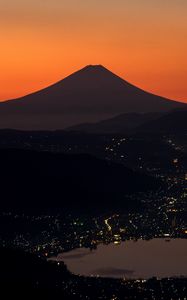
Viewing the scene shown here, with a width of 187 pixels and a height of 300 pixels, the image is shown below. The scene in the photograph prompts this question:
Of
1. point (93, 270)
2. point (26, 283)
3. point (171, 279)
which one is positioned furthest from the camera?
point (93, 270)

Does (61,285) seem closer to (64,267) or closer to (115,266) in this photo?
(64,267)

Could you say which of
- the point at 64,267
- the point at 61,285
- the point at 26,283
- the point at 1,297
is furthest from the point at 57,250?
the point at 1,297

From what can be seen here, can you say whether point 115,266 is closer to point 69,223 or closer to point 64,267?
point 64,267

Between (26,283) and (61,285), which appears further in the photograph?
(61,285)

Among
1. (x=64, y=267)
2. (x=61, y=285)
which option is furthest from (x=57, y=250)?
(x=61, y=285)

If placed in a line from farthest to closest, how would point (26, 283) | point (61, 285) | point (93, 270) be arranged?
point (93, 270) < point (61, 285) < point (26, 283)

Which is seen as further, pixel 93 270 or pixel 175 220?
pixel 175 220
